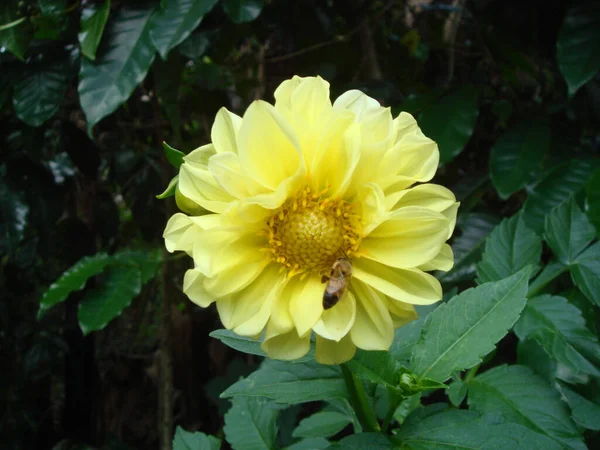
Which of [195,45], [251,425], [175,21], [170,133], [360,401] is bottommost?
[170,133]

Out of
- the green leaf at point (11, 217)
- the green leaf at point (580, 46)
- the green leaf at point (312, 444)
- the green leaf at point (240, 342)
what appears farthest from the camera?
the green leaf at point (11, 217)

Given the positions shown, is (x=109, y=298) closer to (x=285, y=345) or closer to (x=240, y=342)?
(x=240, y=342)

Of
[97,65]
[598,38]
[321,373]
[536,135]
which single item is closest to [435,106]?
[536,135]

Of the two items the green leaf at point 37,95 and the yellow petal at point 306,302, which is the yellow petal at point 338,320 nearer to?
the yellow petal at point 306,302

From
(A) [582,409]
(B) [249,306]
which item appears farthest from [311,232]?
(A) [582,409]

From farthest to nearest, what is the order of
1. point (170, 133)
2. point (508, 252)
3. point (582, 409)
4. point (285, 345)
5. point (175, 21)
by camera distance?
point (170, 133) → point (175, 21) → point (508, 252) → point (582, 409) → point (285, 345)

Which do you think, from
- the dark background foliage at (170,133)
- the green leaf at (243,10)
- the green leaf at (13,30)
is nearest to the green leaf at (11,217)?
the dark background foliage at (170,133)

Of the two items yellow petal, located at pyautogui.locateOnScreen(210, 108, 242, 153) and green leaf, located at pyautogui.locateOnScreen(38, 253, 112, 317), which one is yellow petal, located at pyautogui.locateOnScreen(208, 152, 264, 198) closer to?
yellow petal, located at pyautogui.locateOnScreen(210, 108, 242, 153)
